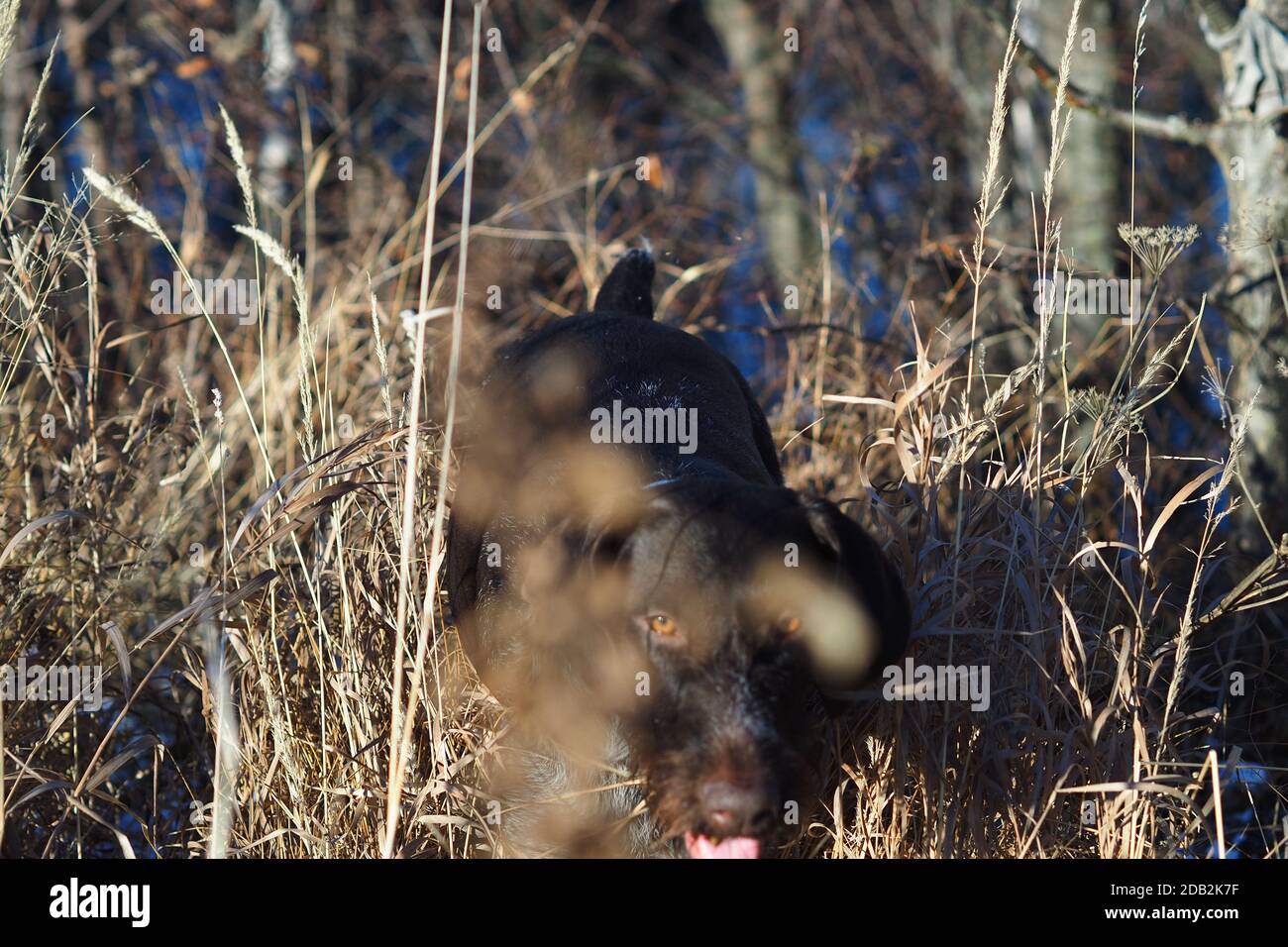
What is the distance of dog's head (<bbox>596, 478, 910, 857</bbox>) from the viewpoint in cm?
242

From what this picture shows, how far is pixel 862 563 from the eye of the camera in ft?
8.53

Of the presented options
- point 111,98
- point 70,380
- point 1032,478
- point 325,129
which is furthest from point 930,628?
point 111,98

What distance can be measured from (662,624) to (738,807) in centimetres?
39

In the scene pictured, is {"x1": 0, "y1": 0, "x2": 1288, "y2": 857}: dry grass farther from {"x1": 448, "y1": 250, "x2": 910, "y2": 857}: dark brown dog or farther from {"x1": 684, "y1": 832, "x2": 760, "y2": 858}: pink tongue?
{"x1": 684, "y1": 832, "x2": 760, "y2": 858}: pink tongue

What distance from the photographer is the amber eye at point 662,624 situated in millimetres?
2521

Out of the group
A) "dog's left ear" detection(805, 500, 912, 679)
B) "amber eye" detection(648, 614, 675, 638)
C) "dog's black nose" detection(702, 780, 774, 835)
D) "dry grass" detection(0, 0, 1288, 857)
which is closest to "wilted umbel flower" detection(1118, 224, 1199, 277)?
"dry grass" detection(0, 0, 1288, 857)

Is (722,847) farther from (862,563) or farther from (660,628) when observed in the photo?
(862,563)

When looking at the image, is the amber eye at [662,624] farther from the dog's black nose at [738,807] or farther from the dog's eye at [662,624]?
the dog's black nose at [738,807]

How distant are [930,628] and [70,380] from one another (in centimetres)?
288

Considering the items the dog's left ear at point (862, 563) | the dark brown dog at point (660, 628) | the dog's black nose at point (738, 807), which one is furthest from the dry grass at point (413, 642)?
the dog's black nose at point (738, 807)

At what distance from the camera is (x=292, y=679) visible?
3.25 meters

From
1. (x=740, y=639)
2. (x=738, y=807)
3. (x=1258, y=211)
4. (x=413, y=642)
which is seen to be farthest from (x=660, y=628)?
(x=1258, y=211)

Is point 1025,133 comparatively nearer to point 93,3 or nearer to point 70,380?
point 70,380

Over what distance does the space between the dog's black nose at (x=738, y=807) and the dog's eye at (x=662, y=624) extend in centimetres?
31
